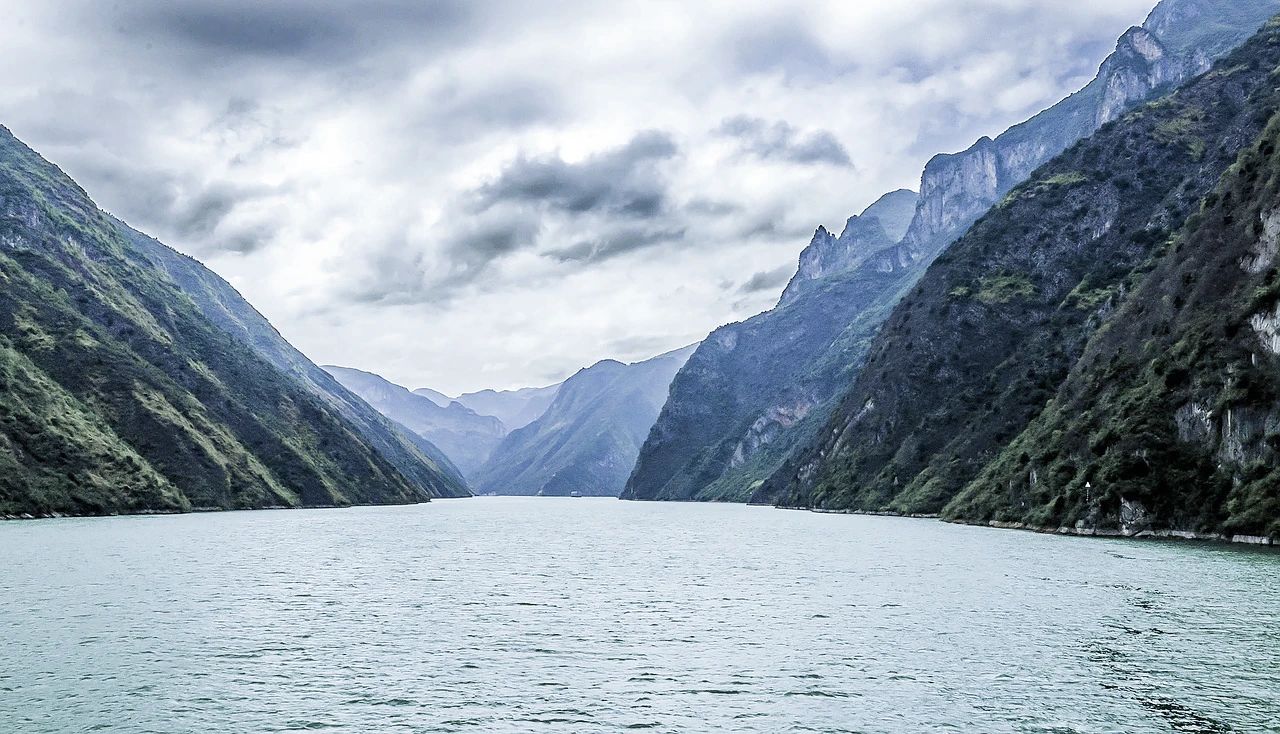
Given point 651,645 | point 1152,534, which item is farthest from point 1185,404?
point 651,645

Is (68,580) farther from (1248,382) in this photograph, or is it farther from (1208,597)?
(1248,382)

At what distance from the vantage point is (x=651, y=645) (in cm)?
Result: 5769

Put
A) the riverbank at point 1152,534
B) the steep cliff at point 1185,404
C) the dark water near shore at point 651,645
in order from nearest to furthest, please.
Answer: the dark water near shore at point 651,645, the riverbank at point 1152,534, the steep cliff at point 1185,404

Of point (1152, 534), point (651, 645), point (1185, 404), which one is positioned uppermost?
point (1185, 404)

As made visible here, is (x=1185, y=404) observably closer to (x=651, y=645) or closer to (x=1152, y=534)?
(x=1152, y=534)

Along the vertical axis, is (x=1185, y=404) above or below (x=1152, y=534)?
above

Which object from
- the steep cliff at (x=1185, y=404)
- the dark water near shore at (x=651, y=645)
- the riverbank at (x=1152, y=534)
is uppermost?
the steep cliff at (x=1185, y=404)

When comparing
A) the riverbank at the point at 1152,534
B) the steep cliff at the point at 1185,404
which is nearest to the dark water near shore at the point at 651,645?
the riverbank at the point at 1152,534

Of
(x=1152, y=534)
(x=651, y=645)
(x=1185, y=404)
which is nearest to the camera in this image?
(x=651, y=645)

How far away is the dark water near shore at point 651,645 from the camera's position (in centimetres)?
4019

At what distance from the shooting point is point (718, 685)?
46531 millimetres

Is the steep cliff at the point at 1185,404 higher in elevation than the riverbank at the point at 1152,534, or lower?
higher

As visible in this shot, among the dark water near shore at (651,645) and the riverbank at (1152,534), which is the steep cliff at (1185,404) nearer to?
the riverbank at (1152,534)

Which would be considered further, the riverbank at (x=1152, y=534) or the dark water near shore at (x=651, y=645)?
the riverbank at (x=1152, y=534)
